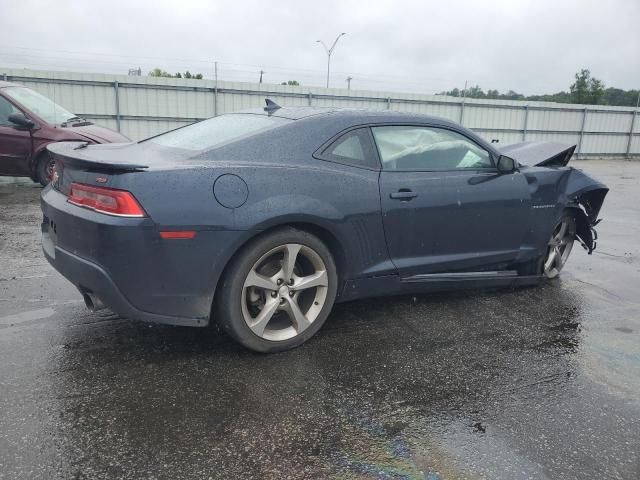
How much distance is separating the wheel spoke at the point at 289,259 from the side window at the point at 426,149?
2.96ft

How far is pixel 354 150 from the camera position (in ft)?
11.8

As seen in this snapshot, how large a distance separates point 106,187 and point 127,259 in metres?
0.41

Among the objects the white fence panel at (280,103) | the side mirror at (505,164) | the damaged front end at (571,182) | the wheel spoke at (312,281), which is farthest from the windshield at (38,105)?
the side mirror at (505,164)

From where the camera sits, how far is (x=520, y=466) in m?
2.34

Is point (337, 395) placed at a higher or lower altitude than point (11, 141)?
lower

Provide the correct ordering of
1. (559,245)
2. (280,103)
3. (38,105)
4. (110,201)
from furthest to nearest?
1. (280,103)
2. (38,105)
3. (559,245)
4. (110,201)

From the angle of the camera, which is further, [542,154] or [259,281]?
[542,154]

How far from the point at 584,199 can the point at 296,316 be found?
3.33m

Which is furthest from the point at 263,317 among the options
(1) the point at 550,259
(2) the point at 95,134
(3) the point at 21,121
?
(3) the point at 21,121

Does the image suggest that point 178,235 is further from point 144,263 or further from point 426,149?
point 426,149

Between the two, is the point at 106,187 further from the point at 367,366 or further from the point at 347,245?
the point at 367,366

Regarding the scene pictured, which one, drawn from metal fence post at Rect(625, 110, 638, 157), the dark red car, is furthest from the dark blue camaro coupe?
metal fence post at Rect(625, 110, 638, 157)

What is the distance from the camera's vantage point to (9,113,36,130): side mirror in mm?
8148

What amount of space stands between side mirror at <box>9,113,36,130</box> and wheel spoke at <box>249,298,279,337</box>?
6884mm
